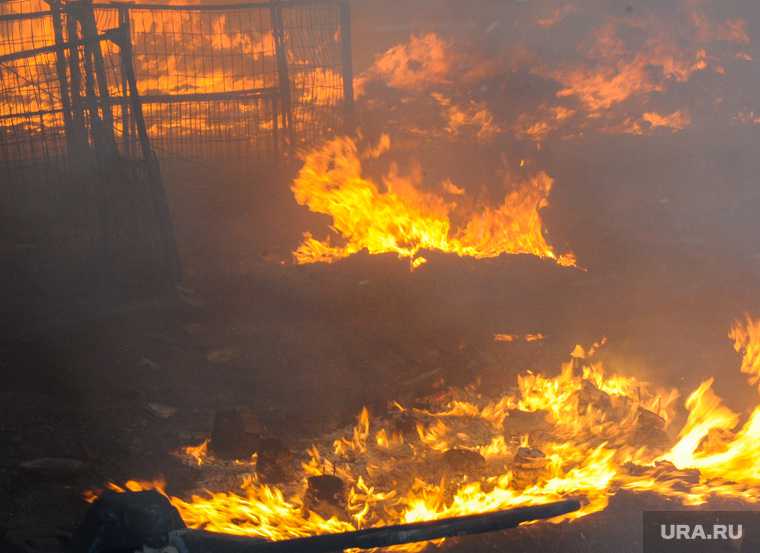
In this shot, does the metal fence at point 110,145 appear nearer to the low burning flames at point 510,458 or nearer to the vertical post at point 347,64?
the vertical post at point 347,64

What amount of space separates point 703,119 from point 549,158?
191 inches

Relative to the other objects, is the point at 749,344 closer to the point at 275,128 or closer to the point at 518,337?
the point at 518,337

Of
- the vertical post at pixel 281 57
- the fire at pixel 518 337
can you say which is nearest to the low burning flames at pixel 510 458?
the fire at pixel 518 337

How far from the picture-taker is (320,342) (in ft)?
30.7


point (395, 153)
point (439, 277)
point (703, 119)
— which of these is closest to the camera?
point (439, 277)

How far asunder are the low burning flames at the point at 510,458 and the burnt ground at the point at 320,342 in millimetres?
369

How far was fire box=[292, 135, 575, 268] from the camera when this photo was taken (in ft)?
36.6

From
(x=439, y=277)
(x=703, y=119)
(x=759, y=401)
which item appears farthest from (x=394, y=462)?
(x=703, y=119)

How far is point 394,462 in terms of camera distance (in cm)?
723

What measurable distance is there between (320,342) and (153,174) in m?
3.13

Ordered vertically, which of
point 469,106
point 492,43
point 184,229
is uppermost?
point 492,43

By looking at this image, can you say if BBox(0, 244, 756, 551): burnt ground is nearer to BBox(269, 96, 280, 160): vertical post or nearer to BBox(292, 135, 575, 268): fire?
BBox(292, 135, 575, 268): fire

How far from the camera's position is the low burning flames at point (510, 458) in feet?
20.7

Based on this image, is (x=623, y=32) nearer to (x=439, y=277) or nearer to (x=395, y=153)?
(x=395, y=153)
